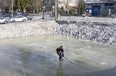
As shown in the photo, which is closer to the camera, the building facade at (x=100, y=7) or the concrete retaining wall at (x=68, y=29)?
the concrete retaining wall at (x=68, y=29)

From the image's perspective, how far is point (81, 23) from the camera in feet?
160

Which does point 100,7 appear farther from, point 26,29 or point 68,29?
point 26,29

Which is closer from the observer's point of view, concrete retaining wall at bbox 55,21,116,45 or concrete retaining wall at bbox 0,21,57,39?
concrete retaining wall at bbox 55,21,116,45

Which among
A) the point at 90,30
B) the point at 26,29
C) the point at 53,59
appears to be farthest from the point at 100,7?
the point at 53,59

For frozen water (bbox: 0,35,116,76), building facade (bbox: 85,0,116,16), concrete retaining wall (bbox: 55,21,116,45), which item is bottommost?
frozen water (bbox: 0,35,116,76)

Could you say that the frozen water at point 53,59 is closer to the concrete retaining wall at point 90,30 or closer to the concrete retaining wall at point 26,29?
the concrete retaining wall at point 90,30

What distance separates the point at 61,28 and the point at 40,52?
18.2m

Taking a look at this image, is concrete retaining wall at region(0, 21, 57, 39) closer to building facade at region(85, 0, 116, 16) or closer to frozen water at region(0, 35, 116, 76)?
frozen water at region(0, 35, 116, 76)

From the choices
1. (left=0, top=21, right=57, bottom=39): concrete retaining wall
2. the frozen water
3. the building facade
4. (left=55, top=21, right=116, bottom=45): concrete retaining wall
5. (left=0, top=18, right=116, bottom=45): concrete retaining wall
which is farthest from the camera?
the building facade

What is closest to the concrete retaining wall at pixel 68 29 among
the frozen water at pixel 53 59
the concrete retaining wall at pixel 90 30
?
Result: the concrete retaining wall at pixel 90 30

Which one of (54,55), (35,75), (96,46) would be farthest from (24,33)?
(35,75)

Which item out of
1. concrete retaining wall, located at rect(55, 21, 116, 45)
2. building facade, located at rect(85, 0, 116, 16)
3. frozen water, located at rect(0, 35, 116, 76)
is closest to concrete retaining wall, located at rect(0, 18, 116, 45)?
concrete retaining wall, located at rect(55, 21, 116, 45)

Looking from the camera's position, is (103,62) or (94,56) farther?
(94,56)

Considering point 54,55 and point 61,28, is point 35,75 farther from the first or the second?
point 61,28
